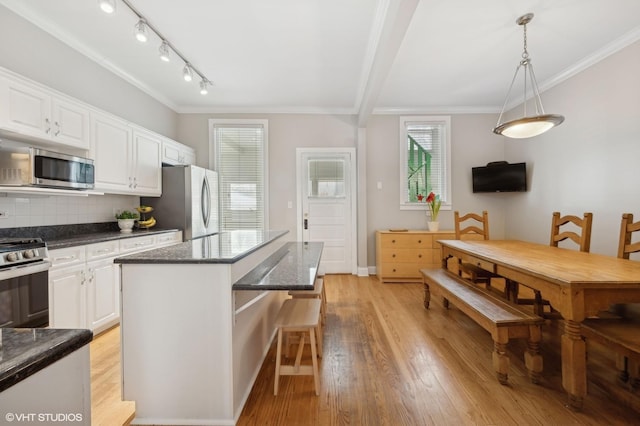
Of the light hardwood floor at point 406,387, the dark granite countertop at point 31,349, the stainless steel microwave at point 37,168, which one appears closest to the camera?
the dark granite countertop at point 31,349

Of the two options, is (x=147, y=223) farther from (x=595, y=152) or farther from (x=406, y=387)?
(x=595, y=152)

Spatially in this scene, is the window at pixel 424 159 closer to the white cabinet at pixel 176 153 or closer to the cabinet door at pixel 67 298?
the white cabinet at pixel 176 153

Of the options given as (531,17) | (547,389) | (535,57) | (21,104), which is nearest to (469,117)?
(535,57)

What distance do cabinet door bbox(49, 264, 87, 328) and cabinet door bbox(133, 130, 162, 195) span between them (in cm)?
131

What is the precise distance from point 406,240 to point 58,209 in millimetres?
4190

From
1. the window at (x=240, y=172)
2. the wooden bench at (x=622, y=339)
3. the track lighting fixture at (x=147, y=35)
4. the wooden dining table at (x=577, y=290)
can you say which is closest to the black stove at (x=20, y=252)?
the track lighting fixture at (x=147, y=35)

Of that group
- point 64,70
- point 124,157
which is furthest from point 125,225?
point 64,70

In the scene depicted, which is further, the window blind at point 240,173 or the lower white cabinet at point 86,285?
the window blind at point 240,173

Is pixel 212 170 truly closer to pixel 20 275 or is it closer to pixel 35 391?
pixel 20 275

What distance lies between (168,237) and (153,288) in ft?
7.26

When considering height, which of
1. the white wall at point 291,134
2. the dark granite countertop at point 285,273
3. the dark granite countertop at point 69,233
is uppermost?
the white wall at point 291,134

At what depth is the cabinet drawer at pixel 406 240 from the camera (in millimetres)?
4383

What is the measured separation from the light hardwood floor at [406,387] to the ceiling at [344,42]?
8.38 ft

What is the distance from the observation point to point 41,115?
2311mm
